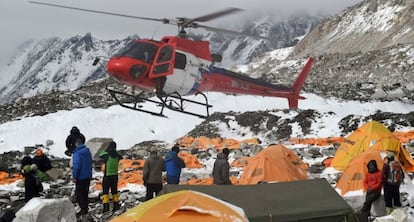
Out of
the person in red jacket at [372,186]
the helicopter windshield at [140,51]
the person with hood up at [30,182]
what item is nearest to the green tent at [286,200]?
the person in red jacket at [372,186]

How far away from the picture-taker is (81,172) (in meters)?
10.7

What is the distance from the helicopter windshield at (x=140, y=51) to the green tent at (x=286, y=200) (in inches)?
325

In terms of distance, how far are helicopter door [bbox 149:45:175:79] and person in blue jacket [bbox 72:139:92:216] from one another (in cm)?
590

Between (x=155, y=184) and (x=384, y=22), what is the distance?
86.2 meters

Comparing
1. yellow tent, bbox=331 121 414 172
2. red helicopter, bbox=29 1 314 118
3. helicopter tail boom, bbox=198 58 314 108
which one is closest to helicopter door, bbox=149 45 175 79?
red helicopter, bbox=29 1 314 118

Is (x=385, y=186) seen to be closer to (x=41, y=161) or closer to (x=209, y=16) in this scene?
(x=209, y=16)

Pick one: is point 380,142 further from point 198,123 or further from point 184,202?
point 198,123

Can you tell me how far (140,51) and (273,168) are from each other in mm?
5787

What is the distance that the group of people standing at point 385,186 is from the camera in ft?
34.0

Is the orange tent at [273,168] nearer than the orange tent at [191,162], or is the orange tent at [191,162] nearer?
the orange tent at [273,168]

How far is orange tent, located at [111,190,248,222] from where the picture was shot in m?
6.69

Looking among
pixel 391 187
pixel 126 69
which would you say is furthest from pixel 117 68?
pixel 391 187

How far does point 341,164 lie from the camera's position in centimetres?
1528

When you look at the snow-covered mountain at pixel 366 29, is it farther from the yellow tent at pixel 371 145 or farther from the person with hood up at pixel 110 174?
the person with hood up at pixel 110 174
